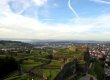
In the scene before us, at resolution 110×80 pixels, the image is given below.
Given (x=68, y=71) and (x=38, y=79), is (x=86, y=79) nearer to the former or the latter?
(x=68, y=71)

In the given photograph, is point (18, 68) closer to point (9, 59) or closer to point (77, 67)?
point (9, 59)

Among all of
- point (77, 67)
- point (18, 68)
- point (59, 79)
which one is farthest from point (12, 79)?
point (77, 67)

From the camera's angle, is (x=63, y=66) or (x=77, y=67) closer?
(x=63, y=66)

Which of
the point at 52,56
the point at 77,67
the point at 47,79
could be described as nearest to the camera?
the point at 47,79

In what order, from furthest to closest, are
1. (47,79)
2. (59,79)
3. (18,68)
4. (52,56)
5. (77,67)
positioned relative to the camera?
(52,56)
(77,67)
(18,68)
(59,79)
(47,79)

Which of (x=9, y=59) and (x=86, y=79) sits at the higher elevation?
(x=9, y=59)

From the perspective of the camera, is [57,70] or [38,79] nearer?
[38,79]

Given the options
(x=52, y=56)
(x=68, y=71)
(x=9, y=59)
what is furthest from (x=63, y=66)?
(x=52, y=56)

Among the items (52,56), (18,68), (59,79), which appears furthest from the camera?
(52,56)

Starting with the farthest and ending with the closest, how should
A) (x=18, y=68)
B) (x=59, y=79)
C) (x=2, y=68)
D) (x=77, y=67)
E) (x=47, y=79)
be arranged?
(x=77, y=67)
(x=18, y=68)
(x=2, y=68)
(x=59, y=79)
(x=47, y=79)
